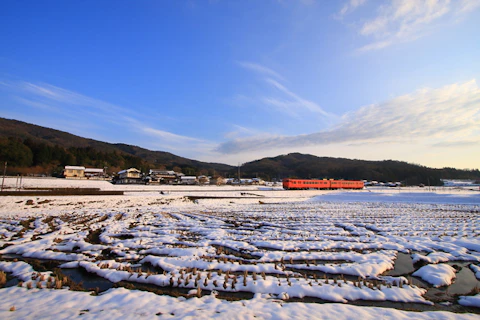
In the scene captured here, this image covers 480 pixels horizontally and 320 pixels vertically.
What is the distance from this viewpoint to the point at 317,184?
5497 cm

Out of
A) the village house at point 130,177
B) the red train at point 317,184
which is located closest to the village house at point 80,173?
the village house at point 130,177

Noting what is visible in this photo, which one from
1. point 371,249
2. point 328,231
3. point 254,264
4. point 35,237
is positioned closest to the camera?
point 254,264

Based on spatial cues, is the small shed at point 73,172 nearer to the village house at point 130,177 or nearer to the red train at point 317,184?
the village house at point 130,177

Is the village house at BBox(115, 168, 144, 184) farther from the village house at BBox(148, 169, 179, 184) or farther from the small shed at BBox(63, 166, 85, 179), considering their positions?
the small shed at BBox(63, 166, 85, 179)

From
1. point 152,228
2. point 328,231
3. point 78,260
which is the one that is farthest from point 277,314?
point 152,228

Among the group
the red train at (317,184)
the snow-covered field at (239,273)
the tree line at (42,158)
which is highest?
the tree line at (42,158)

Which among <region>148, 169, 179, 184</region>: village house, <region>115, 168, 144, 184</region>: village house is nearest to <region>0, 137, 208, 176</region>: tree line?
<region>115, 168, 144, 184</region>: village house

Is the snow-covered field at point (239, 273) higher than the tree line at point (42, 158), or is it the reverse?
the tree line at point (42, 158)

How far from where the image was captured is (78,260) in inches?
272

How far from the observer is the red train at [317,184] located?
52.4m

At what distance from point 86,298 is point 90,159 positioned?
278ft

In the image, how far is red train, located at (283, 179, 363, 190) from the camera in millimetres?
52406

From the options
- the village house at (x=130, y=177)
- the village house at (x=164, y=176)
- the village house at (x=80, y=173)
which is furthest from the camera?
the village house at (x=164, y=176)

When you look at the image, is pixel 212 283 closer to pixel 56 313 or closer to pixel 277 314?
pixel 277 314
